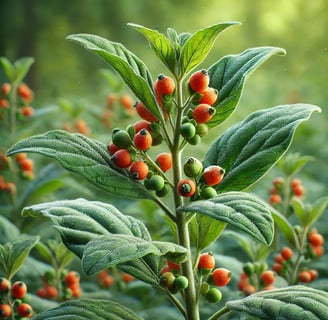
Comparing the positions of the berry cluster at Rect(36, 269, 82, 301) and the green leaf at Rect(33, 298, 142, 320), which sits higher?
the green leaf at Rect(33, 298, 142, 320)

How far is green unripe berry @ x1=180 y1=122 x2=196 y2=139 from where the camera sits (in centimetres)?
108

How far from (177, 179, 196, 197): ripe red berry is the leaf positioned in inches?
3.8

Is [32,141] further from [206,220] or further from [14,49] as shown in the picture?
[14,49]

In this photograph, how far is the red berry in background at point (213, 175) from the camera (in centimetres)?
109

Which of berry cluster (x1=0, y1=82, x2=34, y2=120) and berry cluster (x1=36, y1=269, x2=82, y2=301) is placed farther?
berry cluster (x1=0, y1=82, x2=34, y2=120)

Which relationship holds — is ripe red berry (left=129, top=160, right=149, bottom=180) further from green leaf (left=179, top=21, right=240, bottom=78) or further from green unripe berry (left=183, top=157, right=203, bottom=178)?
green leaf (left=179, top=21, right=240, bottom=78)

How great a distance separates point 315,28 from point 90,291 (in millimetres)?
6366

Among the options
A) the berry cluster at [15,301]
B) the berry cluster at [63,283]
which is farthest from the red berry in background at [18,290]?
the berry cluster at [63,283]

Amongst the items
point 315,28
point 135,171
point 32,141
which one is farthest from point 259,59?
point 315,28

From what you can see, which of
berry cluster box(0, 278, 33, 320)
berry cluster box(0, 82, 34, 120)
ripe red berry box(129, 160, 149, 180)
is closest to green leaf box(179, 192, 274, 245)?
ripe red berry box(129, 160, 149, 180)

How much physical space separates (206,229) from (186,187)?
0.16 meters

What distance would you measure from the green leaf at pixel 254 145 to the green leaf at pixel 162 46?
6.2 inches

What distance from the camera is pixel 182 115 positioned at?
3.77 ft

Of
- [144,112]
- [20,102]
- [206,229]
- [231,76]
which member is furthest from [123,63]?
[20,102]
